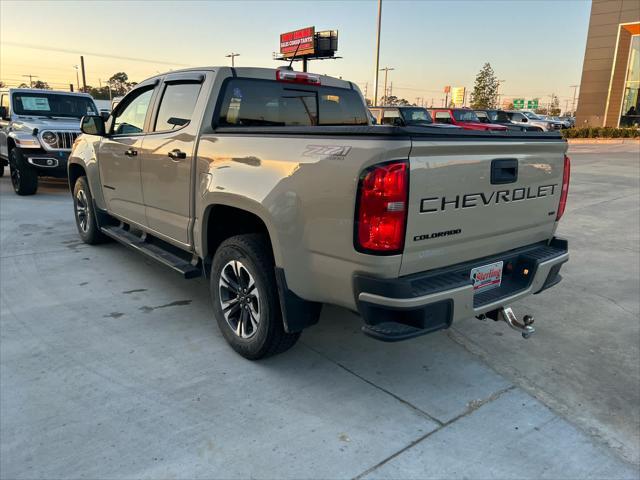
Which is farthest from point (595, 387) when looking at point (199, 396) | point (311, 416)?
point (199, 396)

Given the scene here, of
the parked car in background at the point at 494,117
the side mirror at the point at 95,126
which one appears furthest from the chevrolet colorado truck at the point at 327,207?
the parked car in background at the point at 494,117

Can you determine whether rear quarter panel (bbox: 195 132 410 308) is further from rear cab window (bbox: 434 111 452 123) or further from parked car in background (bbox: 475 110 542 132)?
parked car in background (bbox: 475 110 542 132)

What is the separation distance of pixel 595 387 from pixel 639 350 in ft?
2.61

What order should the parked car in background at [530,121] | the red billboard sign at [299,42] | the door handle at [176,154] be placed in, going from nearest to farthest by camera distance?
the door handle at [176,154], the parked car in background at [530,121], the red billboard sign at [299,42]

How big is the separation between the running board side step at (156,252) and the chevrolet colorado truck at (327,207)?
0.02 m

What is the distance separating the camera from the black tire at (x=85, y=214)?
5598 mm

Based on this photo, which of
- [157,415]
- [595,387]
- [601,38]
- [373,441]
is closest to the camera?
[373,441]

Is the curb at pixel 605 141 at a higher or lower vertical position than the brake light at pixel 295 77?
lower

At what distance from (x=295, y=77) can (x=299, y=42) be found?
40751 mm

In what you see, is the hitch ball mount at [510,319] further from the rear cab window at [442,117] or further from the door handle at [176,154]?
the rear cab window at [442,117]

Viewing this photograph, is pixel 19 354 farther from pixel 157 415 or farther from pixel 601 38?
pixel 601 38

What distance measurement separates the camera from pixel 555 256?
3135 millimetres

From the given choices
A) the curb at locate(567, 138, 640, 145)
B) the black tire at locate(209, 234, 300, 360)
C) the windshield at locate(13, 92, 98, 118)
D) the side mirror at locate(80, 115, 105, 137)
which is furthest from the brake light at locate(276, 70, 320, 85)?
the curb at locate(567, 138, 640, 145)

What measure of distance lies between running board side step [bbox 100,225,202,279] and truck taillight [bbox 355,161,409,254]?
6.01 feet
